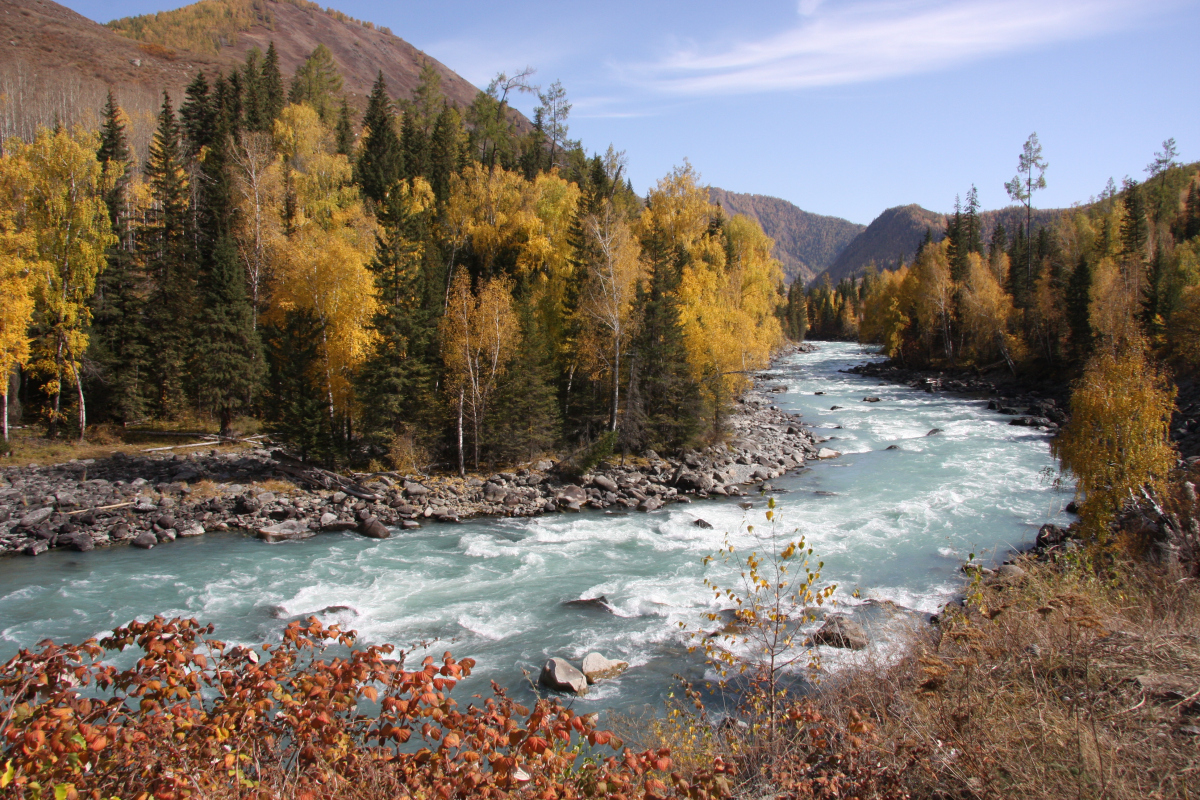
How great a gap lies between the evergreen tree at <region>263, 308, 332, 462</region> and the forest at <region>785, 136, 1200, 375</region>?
3534cm

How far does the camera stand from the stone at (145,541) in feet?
51.7

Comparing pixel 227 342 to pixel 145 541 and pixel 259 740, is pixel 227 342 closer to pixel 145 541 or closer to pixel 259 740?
pixel 145 541

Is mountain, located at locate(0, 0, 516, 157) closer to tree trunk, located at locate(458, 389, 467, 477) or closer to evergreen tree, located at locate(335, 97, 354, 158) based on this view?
evergreen tree, located at locate(335, 97, 354, 158)

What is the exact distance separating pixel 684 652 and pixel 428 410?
14.8 meters

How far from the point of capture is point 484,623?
38.6ft

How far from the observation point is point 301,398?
2166 centimetres

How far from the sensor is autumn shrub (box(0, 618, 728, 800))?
3189 millimetres

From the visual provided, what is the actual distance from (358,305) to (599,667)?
16560 mm

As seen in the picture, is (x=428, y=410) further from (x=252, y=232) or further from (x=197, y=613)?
(x=252, y=232)

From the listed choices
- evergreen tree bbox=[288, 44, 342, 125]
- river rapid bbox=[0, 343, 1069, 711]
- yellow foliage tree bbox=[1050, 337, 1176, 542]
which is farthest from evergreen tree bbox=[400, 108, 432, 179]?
yellow foliage tree bbox=[1050, 337, 1176, 542]

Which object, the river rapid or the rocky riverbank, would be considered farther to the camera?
the rocky riverbank

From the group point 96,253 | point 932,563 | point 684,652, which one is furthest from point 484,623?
point 96,253

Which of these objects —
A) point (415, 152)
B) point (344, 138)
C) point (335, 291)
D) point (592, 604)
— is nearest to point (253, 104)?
point (344, 138)

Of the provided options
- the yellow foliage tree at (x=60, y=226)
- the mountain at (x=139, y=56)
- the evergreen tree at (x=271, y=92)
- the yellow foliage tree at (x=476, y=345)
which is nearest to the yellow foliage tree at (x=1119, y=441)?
the yellow foliage tree at (x=476, y=345)
